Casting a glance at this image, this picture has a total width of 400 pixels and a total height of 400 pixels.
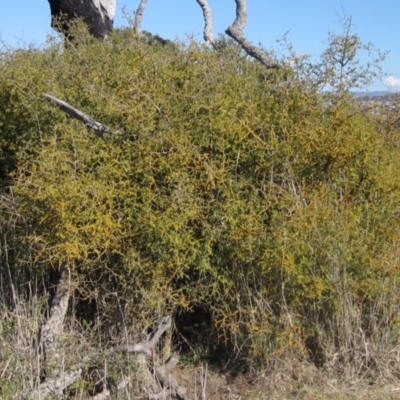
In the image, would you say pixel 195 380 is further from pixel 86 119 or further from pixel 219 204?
pixel 86 119

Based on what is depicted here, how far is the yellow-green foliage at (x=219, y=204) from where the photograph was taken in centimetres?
586

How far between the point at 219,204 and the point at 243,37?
16.2 feet

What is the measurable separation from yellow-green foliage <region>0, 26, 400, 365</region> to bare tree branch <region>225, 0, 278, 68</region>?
1.31 metres

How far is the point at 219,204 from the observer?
238 inches

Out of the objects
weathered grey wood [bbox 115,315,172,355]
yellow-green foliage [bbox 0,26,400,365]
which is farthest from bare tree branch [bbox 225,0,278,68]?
weathered grey wood [bbox 115,315,172,355]

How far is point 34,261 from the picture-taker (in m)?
5.95

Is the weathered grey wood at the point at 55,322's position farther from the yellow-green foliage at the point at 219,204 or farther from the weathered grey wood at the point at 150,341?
the weathered grey wood at the point at 150,341

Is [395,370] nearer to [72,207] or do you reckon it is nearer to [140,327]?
[140,327]

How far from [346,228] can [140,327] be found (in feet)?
5.94

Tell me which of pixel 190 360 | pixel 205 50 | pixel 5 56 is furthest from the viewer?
pixel 5 56

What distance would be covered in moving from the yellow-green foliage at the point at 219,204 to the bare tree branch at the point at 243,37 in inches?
51.6

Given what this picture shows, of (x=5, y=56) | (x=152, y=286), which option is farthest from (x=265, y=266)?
(x=5, y=56)

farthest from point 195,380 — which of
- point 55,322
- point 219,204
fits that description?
point 219,204

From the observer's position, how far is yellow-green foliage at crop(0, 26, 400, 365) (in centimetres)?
586
